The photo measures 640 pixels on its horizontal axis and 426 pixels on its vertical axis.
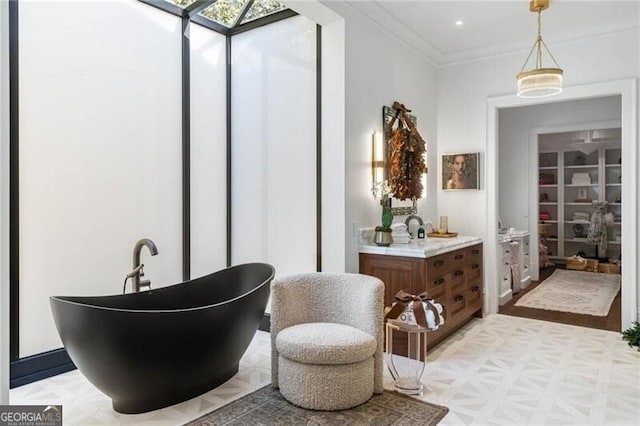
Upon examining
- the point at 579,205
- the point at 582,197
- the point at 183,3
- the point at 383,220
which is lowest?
the point at 383,220

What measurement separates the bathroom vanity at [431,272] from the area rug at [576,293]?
4.81ft

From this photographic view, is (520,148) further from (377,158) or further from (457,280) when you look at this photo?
(377,158)

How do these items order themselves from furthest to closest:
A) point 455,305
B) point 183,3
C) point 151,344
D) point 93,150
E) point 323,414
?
point 455,305
point 183,3
point 93,150
point 323,414
point 151,344

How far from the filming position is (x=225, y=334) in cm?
271

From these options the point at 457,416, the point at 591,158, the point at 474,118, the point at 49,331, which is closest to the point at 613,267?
Result: the point at 591,158

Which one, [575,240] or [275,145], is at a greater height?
[275,145]

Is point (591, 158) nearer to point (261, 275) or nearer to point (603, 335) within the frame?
point (603, 335)

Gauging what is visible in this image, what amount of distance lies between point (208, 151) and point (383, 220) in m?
1.83

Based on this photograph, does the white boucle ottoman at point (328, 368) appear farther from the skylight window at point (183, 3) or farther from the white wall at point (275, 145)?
the skylight window at point (183, 3)

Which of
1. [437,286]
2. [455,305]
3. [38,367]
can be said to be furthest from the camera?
[455,305]

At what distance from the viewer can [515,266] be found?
5887mm

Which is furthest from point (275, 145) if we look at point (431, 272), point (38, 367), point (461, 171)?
point (38, 367)

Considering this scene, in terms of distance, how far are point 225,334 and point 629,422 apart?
238 cm

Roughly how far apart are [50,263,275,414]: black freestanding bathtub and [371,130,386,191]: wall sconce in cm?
147
